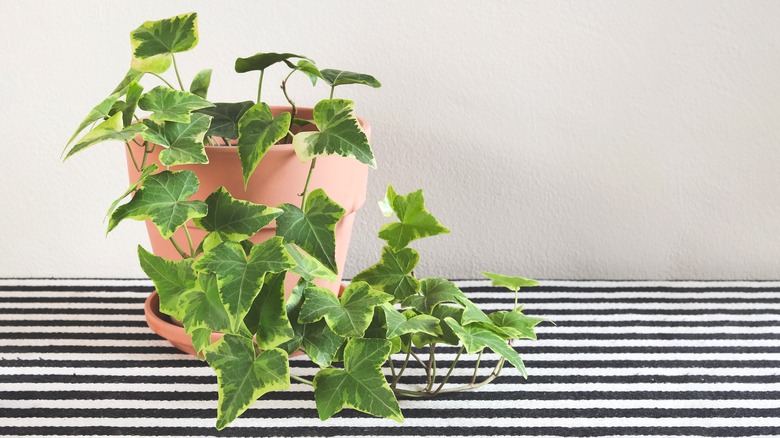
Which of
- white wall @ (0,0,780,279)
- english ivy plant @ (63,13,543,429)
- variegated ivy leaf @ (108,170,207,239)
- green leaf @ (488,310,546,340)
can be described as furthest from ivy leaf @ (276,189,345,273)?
white wall @ (0,0,780,279)

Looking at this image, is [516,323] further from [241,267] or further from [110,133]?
[110,133]

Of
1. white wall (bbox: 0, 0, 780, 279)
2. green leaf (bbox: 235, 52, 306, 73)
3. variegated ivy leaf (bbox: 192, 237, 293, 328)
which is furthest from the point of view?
white wall (bbox: 0, 0, 780, 279)

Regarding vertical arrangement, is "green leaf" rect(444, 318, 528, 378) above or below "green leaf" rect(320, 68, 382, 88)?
below

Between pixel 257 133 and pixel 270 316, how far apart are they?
0.21 meters

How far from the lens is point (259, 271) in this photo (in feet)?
2.88

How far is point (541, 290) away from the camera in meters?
1.38

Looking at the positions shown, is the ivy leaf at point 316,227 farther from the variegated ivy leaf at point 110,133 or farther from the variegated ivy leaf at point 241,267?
the variegated ivy leaf at point 110,133

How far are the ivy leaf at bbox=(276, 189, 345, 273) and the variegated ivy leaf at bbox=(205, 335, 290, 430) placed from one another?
129mm

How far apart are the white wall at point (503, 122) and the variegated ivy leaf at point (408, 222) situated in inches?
12.1

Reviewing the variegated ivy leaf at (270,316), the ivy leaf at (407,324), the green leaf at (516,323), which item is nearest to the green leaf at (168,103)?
the variegated ivy leaf at (270,316)

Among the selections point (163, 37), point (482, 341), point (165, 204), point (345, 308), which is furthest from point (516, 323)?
point (163, 37)

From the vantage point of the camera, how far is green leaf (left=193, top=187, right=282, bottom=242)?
3.01 feet

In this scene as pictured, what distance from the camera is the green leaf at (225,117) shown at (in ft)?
3.35

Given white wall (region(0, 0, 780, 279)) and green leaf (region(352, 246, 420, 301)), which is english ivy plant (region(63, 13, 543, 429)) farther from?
white wall (region(0, 0, 780, 279))
